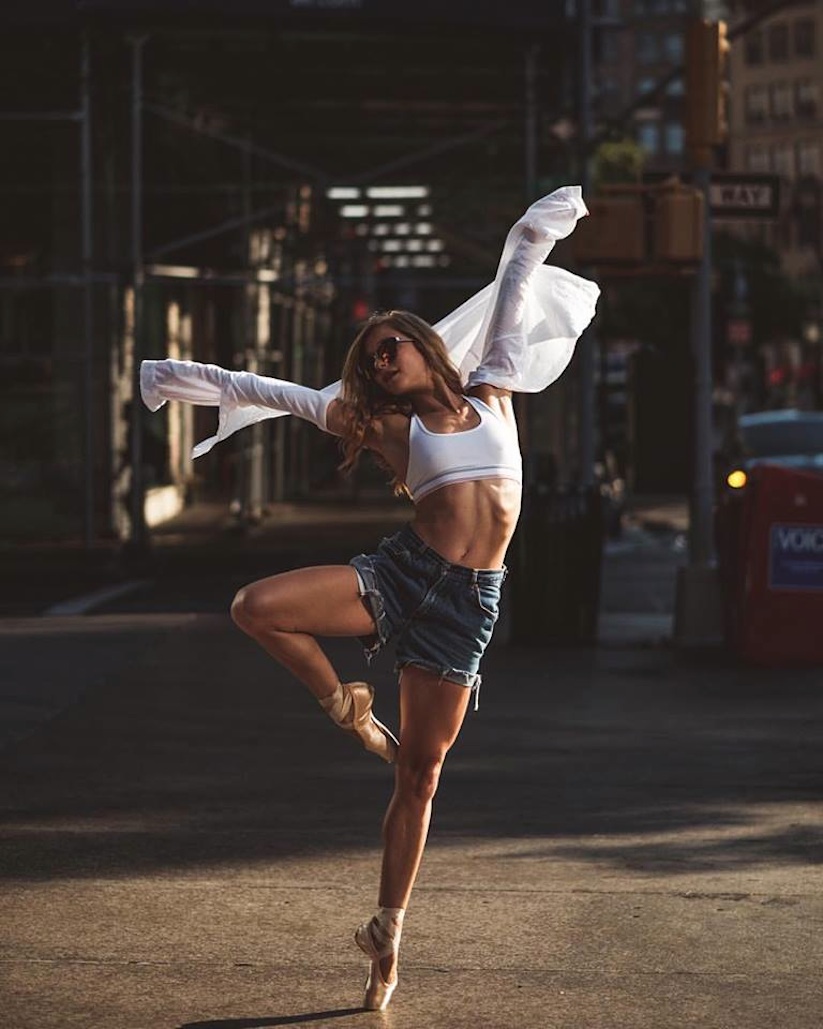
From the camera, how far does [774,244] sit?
15338cm

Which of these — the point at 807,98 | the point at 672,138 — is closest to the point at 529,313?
the point at 807,98

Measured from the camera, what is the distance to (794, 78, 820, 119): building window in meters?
150

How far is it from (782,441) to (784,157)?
423 feet

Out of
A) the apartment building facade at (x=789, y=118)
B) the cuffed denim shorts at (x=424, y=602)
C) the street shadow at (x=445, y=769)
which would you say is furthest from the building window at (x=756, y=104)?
the cuffed denim shorts at (x=424, y=602)

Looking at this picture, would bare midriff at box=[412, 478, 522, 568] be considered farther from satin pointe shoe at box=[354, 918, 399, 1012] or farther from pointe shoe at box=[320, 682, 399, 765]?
satin pointe shoe at box=[354, 918, 399, 1012]

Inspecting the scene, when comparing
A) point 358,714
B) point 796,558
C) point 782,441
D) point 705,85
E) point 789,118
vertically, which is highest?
point 789,118

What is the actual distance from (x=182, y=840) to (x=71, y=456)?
18.3 metres

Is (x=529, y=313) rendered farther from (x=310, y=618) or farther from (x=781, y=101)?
(x=781, y=101)

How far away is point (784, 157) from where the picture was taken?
153750 mm

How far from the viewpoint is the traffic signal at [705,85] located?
1552cm

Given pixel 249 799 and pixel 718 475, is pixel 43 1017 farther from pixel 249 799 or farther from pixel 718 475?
pixel 718 475

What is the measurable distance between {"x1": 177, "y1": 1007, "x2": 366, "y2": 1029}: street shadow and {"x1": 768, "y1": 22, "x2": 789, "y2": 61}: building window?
151633 mm

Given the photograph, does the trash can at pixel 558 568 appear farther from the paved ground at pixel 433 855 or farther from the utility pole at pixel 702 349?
the paved ground at pixel 433 855

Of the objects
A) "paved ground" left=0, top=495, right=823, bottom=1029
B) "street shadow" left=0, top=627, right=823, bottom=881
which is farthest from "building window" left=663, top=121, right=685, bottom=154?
"paved ground" left=0, top=495, right=823, bottom=1029
